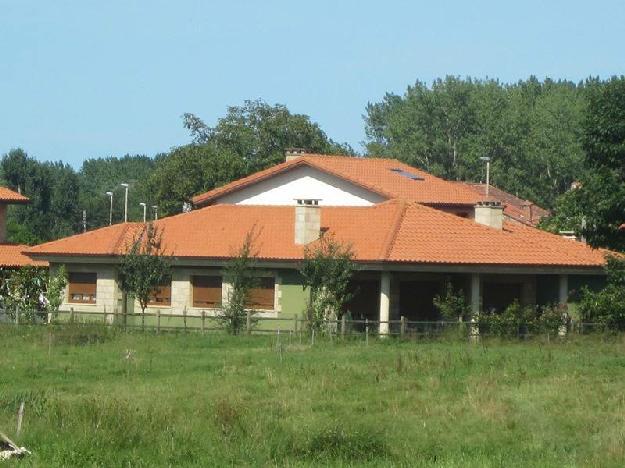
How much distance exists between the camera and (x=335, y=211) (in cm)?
4947

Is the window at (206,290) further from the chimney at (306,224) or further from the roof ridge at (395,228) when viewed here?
the roof ridge at (395,228)

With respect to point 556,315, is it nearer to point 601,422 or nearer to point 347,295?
point 347,295

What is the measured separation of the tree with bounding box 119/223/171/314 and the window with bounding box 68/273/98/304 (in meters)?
3.47

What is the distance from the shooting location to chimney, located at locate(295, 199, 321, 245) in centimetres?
4534

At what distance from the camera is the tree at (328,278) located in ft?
131

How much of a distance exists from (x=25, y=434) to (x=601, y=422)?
9.02m

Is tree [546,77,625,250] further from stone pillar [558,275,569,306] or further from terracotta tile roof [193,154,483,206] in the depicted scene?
terracotta tile roof [193,154,483,206]

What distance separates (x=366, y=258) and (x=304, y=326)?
12.8ft

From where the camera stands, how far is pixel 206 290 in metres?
45.2

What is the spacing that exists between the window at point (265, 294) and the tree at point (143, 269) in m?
2.98

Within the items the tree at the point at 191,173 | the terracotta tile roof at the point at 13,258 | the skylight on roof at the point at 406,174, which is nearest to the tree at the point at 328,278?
the skylight on roof at the point at 406,174

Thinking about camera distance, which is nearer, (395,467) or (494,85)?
(395,467)

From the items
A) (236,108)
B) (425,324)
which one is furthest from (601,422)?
(236,108)

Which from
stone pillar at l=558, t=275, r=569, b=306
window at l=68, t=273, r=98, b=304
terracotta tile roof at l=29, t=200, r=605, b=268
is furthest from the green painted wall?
stone pillar at l=558, t=275, r=569, b=306
